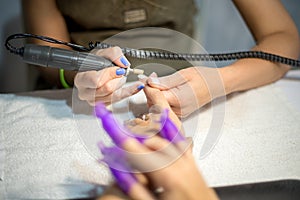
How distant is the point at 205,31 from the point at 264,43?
0.50m

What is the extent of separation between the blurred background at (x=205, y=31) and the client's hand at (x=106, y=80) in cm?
54

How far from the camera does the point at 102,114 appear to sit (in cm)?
53

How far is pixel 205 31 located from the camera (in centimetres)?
130

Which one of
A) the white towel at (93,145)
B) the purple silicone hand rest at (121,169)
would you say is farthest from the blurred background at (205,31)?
the purple silicone hand rest at (121,169)

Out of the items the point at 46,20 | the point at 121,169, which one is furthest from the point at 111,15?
the point at 121,169

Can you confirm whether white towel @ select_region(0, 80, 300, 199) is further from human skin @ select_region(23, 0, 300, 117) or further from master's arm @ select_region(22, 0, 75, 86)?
master's arm @ select_region(22, 0, 75, 86)

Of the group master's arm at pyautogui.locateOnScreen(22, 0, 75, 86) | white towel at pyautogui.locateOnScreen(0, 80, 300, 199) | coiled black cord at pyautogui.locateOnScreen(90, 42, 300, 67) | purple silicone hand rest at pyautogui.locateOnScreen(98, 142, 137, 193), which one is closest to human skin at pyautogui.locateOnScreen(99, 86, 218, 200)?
purple silicone hand rest at pyautogui.locateOnScreen(98, 142, 137, 193)

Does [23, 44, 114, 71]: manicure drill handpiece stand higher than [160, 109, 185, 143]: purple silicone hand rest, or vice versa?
[23, 44, 114, 71]: manicure drill handpiece

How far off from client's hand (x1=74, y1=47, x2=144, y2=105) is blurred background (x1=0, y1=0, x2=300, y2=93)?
54 centimetres

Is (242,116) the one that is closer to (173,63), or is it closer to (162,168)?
(173,63)

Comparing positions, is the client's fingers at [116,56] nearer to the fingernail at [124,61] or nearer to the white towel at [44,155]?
the fingernail at [124,61]

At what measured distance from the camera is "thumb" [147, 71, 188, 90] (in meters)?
0.63

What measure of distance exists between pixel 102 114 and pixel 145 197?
5.9 inches

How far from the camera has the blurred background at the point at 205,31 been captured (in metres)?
1.11
